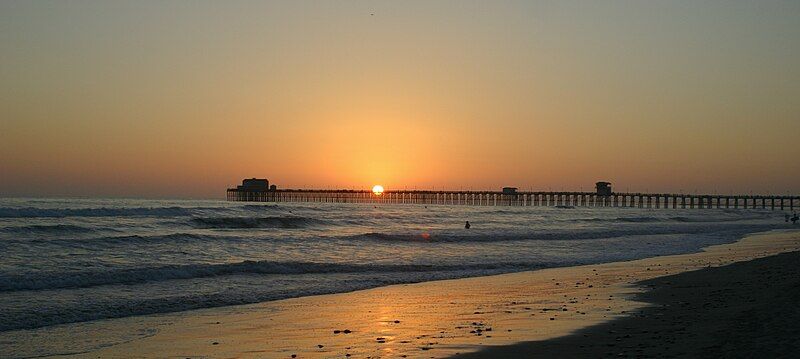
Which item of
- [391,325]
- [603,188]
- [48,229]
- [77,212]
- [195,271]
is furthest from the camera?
[603,188]

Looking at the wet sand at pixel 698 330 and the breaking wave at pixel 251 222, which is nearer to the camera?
the wet sand at pixel 698 330

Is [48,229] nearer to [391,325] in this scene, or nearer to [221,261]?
[221,261]

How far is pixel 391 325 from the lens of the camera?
1125cm

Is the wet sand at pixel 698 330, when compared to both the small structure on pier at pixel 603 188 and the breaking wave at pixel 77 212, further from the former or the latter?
the small structure on pier at pixel 603 188

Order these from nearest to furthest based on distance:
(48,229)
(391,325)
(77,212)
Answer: (391,325)
(48,229)
(77,212)

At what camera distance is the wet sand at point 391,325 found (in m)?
9.45

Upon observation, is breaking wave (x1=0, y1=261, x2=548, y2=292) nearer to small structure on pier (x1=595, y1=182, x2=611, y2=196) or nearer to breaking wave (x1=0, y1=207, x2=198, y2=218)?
breaking wave (x1=0, y1=207, x2=198, y2=218)

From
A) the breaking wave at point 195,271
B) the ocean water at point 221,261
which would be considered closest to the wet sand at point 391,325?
the ocean water at point 221,261

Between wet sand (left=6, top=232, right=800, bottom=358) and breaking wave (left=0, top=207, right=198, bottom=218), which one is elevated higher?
breaking wave (left=0, top=207, right=198, bottom=218)

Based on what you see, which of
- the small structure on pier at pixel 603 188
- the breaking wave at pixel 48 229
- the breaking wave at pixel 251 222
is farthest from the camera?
the small structure on pier at pixel 603 188

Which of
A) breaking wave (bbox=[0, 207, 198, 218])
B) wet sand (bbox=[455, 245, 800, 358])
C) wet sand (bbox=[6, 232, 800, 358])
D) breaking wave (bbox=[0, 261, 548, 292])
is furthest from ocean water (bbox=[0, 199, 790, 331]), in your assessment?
wet sand (bbox=[455, 245, 800, 358])

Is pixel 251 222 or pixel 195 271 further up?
pixel 251 222

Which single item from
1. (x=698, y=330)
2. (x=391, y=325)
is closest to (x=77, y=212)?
(x=391, y=325)

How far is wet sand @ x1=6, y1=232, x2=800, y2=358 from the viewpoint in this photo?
31.0ft
